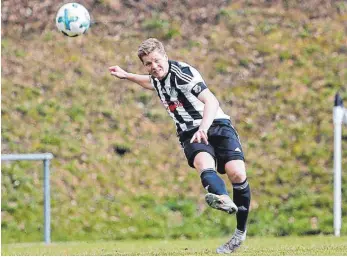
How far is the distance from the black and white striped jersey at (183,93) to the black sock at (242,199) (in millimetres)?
614

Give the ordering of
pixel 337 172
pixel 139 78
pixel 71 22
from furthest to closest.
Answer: pixel 337 172 → pixel 71 22 → pixel 139 78

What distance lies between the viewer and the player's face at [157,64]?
761 cm

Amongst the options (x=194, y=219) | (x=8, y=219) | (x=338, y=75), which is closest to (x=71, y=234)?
(x=8, y=219)

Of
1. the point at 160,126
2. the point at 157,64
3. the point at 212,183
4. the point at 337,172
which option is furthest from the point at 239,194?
the point at 160,126

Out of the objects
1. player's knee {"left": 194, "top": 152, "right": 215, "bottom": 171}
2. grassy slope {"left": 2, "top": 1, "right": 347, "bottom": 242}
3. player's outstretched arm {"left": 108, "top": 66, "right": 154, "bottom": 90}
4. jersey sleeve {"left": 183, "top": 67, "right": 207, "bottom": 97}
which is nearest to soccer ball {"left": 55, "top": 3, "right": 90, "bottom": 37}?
player's outstretched arm {"left": 108, "top": 66, "right": 154, "bottom": 90}

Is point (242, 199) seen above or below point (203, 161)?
below

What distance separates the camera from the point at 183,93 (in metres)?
7.79

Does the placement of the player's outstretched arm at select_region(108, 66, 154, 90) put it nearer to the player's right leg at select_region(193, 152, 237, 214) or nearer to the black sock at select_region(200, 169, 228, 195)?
the player's right leg at select_region(193, 152, 237, 214)

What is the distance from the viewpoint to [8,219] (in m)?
11.9

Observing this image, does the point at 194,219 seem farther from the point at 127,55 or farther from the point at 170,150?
the point at 127,55

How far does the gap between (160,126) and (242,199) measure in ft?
21.3

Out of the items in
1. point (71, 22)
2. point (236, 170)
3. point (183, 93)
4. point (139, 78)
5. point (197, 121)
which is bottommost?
point (236, 170)

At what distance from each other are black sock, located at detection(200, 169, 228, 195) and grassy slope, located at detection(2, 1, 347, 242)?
14.7 feet

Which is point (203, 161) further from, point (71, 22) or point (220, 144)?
point (71, 22)
